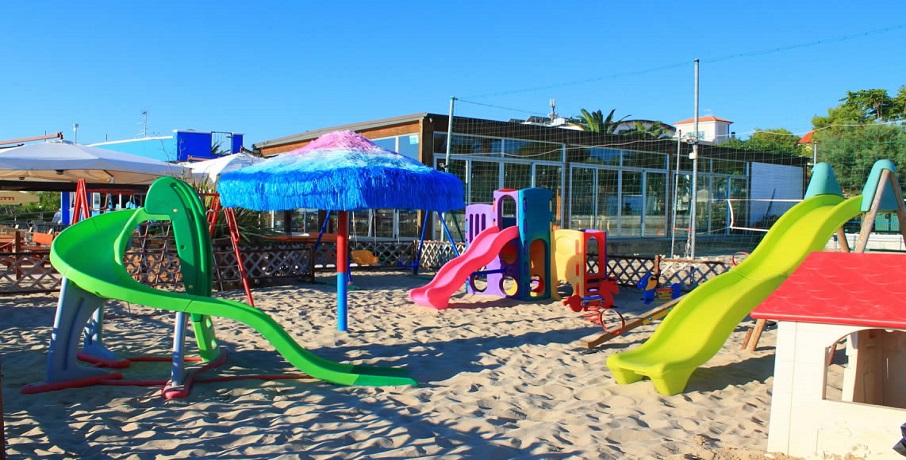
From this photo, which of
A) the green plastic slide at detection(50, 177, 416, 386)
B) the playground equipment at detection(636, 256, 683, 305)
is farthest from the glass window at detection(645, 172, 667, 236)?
the green plastic slide at detection(50, 177, 416, 386)

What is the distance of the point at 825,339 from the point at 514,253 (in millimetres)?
6967

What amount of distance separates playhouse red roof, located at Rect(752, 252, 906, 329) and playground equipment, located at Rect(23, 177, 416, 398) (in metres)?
2.81

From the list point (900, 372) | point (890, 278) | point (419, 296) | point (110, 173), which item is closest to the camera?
point (890, 278)

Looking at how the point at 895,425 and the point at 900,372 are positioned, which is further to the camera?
the point at 900,372

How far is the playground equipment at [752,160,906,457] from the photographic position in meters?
3.53

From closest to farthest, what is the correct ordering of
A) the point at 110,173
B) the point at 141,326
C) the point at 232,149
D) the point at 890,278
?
the point at 890,278 < the point at 141,326 < the point at 110,173 < the point at 232,149

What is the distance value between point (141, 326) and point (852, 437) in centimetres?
700

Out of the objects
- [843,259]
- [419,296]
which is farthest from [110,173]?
[843,259]

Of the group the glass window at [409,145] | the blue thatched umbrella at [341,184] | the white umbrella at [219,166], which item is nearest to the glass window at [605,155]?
the glass window at [409,145]

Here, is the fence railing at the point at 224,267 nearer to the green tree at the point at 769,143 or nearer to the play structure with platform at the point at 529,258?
the play structure with platform at the point at 529,258

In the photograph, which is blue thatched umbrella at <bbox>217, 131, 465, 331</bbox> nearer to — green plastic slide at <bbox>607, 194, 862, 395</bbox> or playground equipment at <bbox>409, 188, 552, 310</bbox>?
playground equipment at <bbox>409, 188, 552, 310</bbox>

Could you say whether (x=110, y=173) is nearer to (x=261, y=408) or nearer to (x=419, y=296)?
(x=419, y=296)

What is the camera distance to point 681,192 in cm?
→ 2186

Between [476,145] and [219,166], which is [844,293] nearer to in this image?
[219,166]
